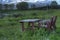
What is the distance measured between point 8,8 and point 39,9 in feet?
6.36

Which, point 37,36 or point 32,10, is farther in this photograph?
point 32,10

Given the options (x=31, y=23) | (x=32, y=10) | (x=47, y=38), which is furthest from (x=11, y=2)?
(x=47, y=38)

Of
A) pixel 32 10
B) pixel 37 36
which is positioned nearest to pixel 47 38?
pixel 37 36

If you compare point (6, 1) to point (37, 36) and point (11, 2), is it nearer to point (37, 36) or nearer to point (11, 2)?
point (11, 2)

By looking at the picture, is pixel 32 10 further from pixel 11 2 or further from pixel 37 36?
pixel 37 36

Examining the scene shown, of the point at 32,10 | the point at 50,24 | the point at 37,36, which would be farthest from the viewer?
the point at 32,10

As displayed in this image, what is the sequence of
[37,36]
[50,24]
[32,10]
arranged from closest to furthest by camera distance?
[37,36]
[50,24]
[32,10]

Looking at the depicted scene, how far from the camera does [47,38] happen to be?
6004 millimetres

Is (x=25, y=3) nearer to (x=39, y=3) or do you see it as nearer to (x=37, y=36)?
(x=39, y=3)

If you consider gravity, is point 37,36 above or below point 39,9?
above

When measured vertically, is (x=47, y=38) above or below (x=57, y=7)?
above

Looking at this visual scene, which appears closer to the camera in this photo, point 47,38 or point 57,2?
point 47,38

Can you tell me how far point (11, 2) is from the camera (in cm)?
1747

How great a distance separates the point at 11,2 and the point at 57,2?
2976 mm
